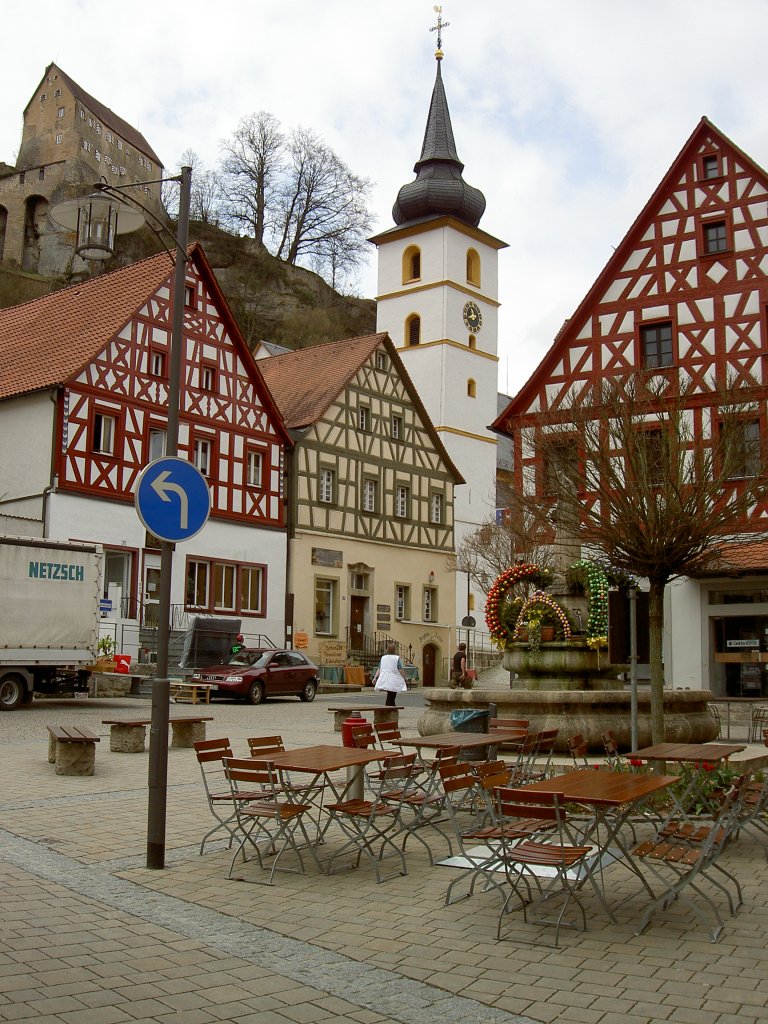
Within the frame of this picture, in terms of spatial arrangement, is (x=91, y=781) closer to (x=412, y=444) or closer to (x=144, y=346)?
(x=144, y=346)

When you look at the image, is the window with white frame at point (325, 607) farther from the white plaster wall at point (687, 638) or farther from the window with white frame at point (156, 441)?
the white plaster wall at point (687, 638)

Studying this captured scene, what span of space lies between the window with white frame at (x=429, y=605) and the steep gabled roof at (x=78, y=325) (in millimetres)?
8906

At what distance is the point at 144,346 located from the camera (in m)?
31.6

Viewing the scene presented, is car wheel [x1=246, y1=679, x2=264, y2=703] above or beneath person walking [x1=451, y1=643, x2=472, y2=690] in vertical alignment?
beneath

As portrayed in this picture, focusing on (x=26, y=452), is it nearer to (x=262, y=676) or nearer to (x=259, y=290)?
(x=262, y=676)

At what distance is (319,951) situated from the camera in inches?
226

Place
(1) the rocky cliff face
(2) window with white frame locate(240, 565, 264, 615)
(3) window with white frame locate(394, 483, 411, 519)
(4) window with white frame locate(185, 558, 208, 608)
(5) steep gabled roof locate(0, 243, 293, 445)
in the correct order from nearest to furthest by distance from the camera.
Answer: (5) steep gabled roof locate(0, 243, 293, 445)
(4) window with white frame locate(185, 558, 208, 608)
(2) window with white frame locate(240, 565, 264, 615)
(3) window with white frame locate(394, 483, 411, 519)
(1) the rocky cliff face

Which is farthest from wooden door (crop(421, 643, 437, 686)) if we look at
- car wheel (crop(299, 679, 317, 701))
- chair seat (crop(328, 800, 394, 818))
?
chair seat (crop(328, 800, 394, 818))

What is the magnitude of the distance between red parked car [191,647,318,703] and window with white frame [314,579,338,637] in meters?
7.99

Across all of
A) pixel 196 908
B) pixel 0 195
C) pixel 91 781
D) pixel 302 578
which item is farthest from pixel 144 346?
pixel 0 195

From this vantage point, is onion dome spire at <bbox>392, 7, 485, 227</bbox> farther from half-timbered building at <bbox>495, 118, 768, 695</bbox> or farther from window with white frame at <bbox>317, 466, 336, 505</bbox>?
half-timbered building at <bbox>495, 118, 768, 695</bbox>

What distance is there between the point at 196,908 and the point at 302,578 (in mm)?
29591

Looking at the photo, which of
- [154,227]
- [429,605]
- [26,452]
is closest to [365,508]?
[429,605]

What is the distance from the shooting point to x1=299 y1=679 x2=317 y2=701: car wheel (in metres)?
28.2
